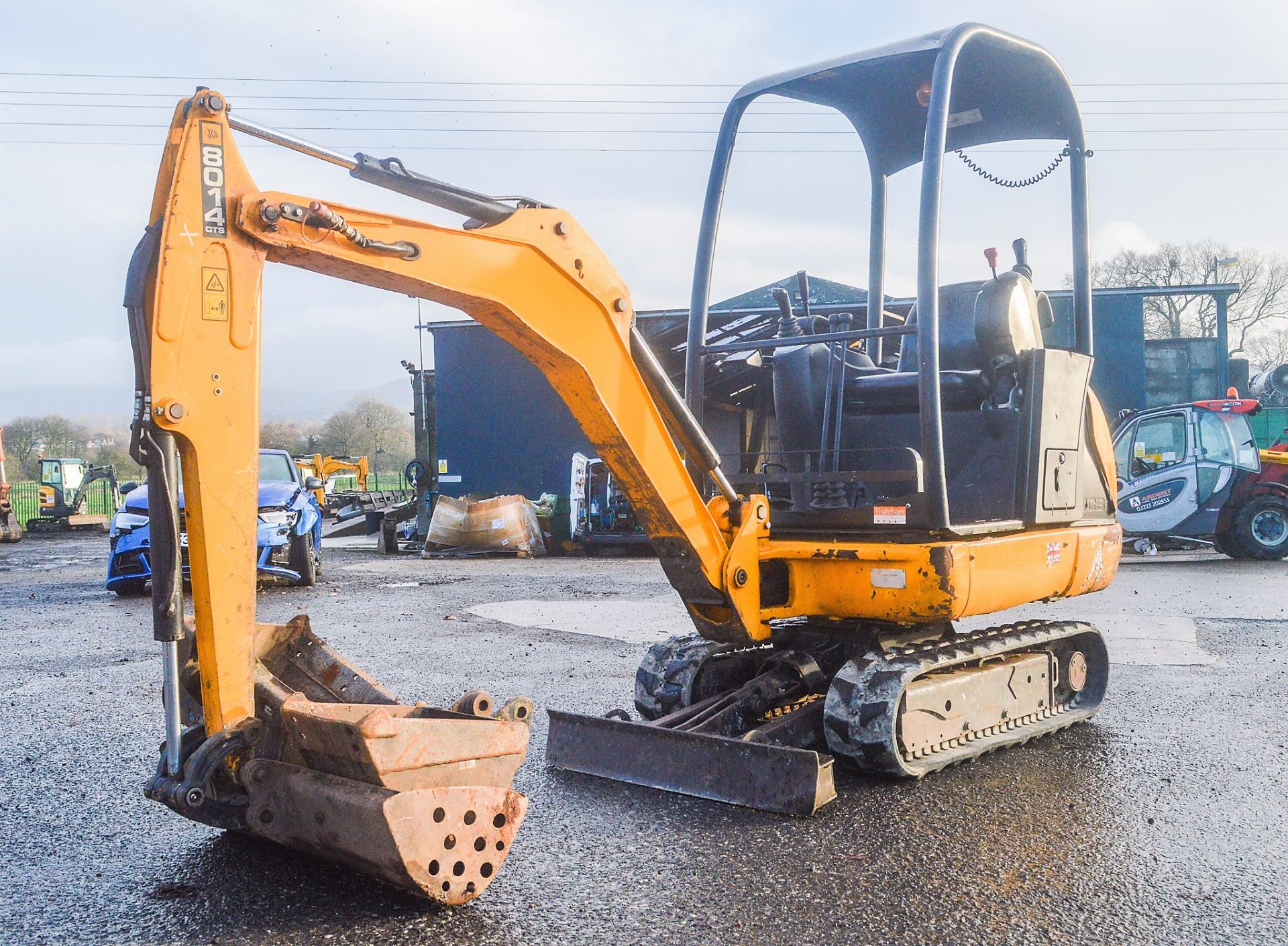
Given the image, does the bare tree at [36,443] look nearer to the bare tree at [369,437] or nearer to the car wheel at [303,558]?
the bare tree at [369,437]

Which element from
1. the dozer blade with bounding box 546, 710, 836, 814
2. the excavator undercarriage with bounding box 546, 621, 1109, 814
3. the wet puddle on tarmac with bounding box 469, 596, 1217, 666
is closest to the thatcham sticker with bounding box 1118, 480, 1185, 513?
the wet puddle on tarmac with bounding box 469, 596, 1217, 666

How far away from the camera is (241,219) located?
319 cm

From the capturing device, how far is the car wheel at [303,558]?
1282cm

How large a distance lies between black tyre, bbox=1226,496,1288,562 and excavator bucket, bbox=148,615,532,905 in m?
16.2

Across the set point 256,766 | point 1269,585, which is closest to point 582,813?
point 256,766

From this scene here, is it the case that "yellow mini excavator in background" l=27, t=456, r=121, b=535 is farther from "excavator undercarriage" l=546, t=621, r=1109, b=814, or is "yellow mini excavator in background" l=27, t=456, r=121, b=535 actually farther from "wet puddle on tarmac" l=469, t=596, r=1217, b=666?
"excavator undercarriage" l=546, t=621, r=1109, b=814

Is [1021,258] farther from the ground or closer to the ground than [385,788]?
farther from the ground

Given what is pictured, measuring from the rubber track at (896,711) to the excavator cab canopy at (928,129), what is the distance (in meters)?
0.62

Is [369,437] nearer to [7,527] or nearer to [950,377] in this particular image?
[7,527]

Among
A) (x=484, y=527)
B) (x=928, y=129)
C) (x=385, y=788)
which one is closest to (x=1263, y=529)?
(x=484, y=527)

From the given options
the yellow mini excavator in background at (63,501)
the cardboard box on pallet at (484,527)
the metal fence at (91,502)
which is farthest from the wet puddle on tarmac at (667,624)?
the metal fence at (91,502)

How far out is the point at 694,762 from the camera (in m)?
4.43

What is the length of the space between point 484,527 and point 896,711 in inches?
585

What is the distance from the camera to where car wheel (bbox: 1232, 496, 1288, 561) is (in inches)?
643
